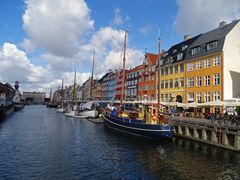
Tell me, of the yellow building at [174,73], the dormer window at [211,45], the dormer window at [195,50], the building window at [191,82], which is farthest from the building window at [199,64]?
the yellow building at [174,73]

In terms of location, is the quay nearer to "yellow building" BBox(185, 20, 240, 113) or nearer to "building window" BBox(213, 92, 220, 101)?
"yellow building" BBox(185, 20, 240, 113)

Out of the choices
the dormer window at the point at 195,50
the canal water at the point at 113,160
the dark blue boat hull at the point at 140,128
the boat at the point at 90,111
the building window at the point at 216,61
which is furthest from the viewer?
the boat at the point at 90,111

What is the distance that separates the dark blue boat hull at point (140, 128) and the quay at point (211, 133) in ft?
10.6

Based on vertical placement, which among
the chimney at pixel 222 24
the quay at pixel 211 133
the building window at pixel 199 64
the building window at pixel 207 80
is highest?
the chimney at pixel 222 24

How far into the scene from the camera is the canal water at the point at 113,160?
17719mm

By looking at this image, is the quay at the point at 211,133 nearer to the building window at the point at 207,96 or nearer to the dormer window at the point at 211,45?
the building window at the point at 207,96

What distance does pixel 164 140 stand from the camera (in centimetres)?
3056

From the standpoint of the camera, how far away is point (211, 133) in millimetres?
28484

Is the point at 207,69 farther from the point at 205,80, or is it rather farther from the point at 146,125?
the point at 146,125

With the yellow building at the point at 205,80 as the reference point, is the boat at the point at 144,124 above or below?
below

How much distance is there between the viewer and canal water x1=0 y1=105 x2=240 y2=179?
1772 cm

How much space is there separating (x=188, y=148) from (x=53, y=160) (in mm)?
13700

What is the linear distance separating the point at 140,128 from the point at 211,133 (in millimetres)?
8659

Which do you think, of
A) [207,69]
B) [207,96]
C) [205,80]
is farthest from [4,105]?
[207,69]
